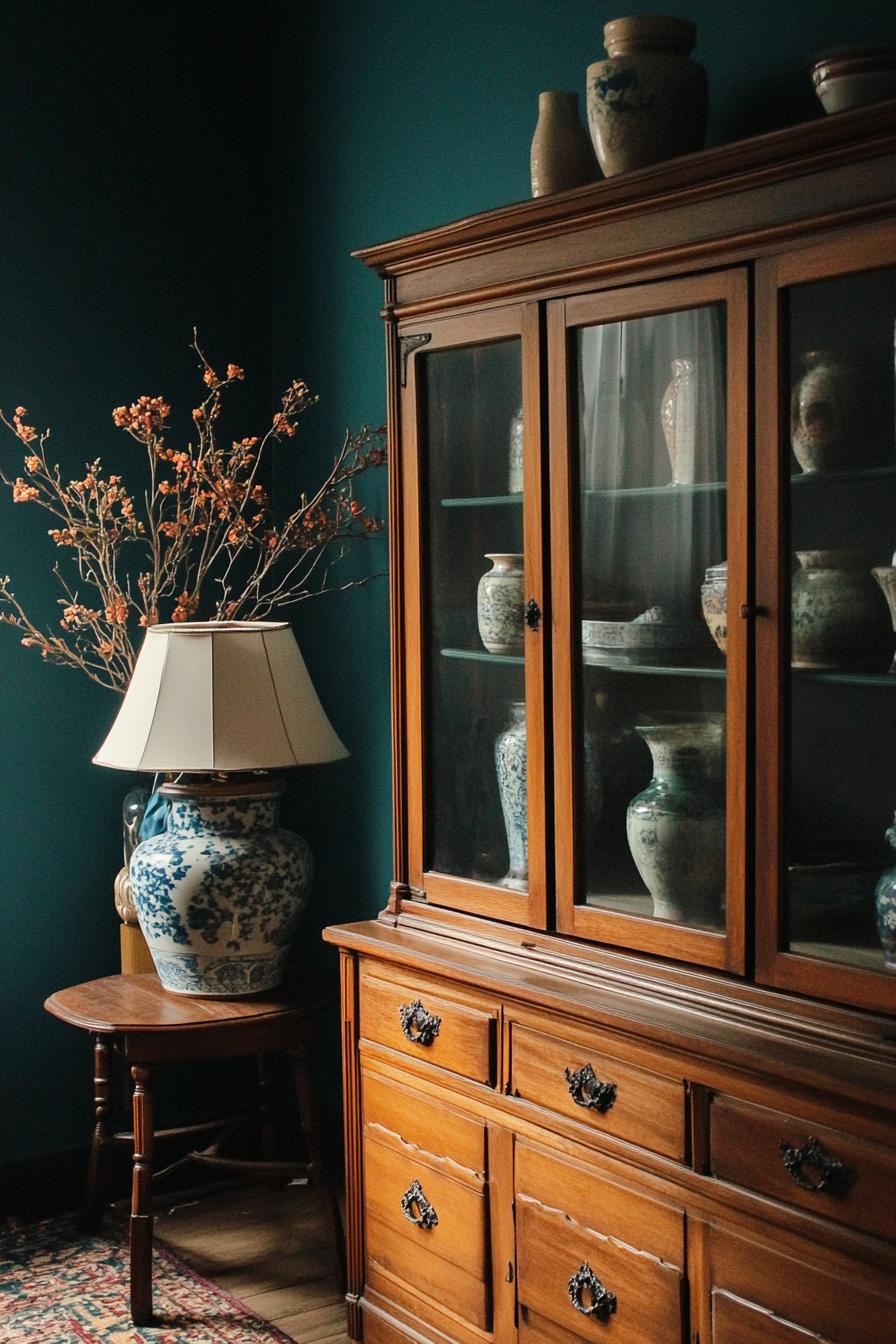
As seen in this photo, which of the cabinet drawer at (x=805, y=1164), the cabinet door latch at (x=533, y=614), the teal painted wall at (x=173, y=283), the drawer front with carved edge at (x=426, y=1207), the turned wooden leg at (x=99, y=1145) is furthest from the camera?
the teal painted wall at (x=173, y=283)

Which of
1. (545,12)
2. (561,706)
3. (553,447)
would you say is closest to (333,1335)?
(561,706)

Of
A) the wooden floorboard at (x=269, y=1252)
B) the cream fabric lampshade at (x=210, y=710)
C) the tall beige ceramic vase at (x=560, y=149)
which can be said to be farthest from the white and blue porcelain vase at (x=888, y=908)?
the wooden floorboard at (x=269, y=1252)

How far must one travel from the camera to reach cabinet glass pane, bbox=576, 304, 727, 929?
7.05 feet

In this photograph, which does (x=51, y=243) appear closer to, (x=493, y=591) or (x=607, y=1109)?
(x=493, y=591)

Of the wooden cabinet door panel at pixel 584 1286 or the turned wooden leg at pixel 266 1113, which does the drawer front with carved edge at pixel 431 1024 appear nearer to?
the wooden cabinet door panel at pixel 584 1286

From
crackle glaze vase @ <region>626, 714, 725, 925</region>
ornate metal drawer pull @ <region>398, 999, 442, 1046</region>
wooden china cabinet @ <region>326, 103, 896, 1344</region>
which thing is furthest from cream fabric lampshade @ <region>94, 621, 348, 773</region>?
crackle glaze vase @ <region>626, 714, 725, 925</region>

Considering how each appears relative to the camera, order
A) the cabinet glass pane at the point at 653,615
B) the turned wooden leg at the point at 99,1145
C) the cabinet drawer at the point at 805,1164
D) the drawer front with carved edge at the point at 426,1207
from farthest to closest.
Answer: the turned wooden leg at the point at 99,1145, the drawer front with carved edge at the point at 426,1207, the cabinet glass pane at the point at 653,615, the cabinet drawer at the point at 805,1164

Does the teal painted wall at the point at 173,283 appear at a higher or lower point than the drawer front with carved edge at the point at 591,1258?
higher

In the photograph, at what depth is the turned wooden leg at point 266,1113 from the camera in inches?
139

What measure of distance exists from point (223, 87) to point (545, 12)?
43.4 inches

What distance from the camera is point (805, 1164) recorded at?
6.42ft

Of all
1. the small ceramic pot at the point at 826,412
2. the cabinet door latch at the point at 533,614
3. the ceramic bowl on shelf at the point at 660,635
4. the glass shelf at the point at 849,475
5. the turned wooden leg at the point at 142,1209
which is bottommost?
the turned wooden leg at the point at 142,1209

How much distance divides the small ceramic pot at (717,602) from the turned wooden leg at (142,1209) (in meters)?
1.51

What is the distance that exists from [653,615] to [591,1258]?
0.99 metres
